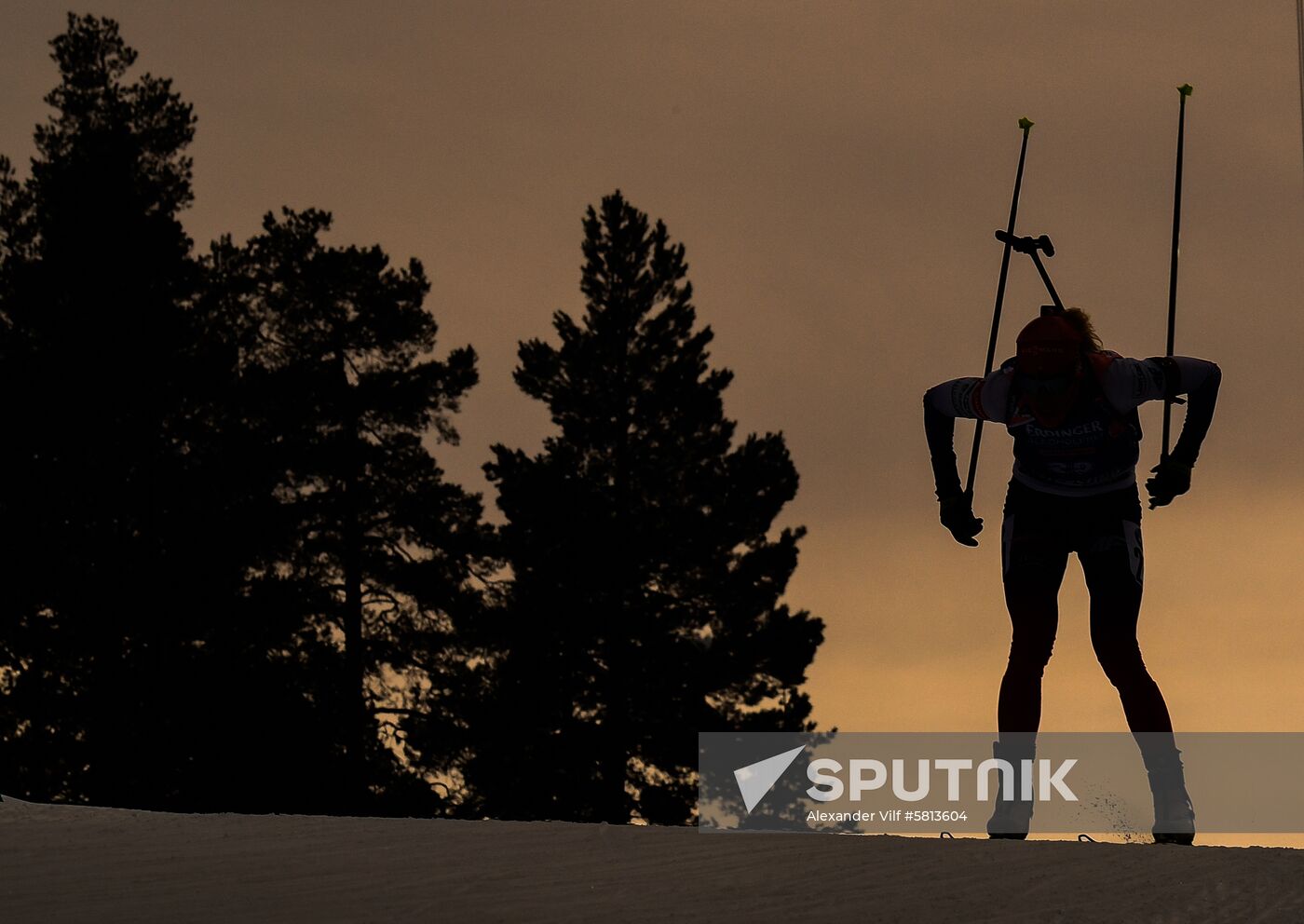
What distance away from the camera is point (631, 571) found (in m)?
33.3

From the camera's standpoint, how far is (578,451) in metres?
34.5

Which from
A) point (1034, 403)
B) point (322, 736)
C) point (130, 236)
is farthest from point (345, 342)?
point (1034, 403)

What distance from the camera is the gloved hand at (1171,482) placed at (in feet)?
38.3

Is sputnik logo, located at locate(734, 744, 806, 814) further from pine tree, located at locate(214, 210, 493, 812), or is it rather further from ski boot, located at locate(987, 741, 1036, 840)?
ski boot, located at locate(987, 741, 1036, 840)

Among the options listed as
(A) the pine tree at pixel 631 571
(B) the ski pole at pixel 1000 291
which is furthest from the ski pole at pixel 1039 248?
(A) the pine tree at pixel 631 571

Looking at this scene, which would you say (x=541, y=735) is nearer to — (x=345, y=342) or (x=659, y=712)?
(x=659, y=712)

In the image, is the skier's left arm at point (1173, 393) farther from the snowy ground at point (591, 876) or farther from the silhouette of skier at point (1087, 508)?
the snowy ground at point (591, 876)

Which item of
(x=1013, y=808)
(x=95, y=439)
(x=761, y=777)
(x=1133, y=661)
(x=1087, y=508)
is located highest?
(x=95, y=439)

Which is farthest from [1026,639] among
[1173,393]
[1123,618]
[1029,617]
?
[1173,393]

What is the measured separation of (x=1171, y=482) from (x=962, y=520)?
3.85 ft

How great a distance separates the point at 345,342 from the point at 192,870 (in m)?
25.3

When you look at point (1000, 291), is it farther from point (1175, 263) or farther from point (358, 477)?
point (358, 477)

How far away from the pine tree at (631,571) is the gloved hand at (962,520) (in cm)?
1943

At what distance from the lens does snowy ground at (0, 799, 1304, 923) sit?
8.83 meters
